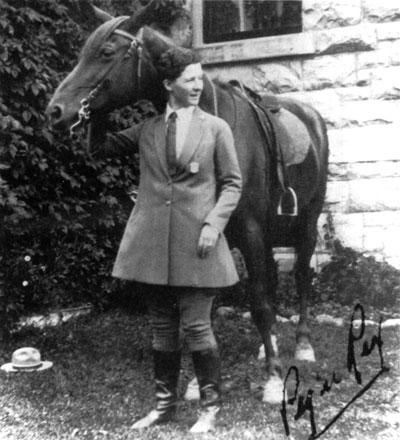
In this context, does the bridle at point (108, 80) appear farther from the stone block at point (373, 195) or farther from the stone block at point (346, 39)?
the stone block at point (373, 195)

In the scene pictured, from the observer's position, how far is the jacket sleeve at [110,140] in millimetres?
3748

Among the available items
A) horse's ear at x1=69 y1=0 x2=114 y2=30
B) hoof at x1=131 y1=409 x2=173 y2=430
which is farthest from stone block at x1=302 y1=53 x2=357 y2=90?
hoof at x1=131 y1=409 x2=173 y2=430

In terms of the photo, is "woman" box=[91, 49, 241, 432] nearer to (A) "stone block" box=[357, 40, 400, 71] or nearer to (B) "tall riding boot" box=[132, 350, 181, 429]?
(B) "tall riding boot" box=[132, 350, 181, 429]

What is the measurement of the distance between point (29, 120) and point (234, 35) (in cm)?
258

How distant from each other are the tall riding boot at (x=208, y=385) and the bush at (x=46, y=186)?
6.85ft

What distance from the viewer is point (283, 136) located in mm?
4543

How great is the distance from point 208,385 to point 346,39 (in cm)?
412

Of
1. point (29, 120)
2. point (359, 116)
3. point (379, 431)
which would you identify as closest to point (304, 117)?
point (359, 116)

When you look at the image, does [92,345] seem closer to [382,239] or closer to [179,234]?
[179,234]

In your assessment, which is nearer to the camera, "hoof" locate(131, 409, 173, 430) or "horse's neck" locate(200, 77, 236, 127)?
"hoof" locate(131, 409, 173, 430)

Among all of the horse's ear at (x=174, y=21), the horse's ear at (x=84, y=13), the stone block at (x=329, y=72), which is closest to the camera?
the horse's ear at (x=84, y=13)

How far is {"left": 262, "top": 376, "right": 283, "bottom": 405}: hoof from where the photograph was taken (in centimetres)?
393

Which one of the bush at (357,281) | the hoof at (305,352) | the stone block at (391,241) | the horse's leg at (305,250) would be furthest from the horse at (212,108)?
the stone block at (391,241)

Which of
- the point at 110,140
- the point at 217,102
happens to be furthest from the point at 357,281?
the point at 110,140
